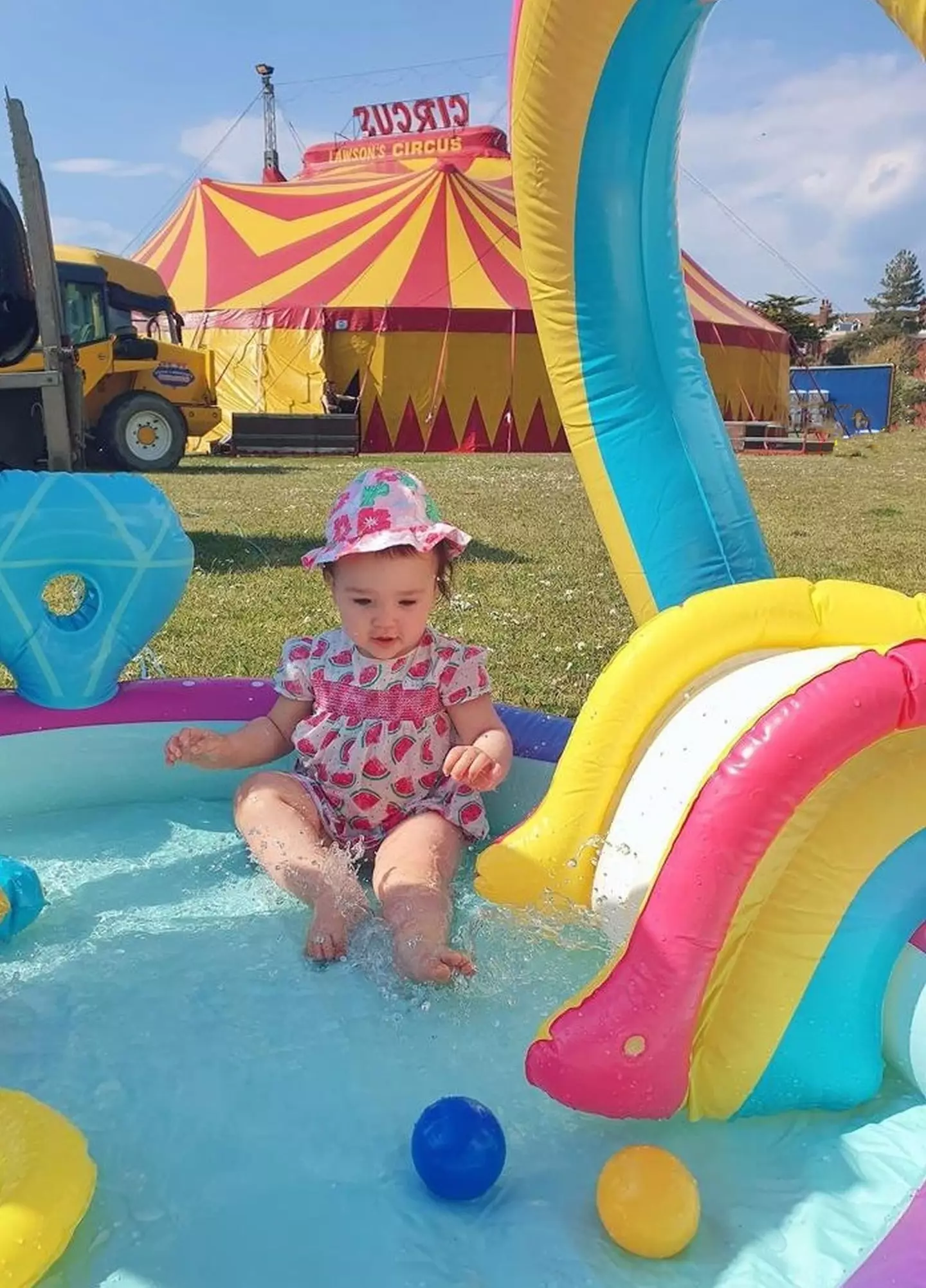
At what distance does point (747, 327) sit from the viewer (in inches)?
798

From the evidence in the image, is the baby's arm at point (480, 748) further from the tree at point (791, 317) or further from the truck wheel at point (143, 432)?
the tree at point (791, 317)

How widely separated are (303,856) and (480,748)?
0.42 meters

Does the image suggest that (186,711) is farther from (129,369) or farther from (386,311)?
(386,311)

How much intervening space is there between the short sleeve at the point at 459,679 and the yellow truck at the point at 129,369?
379 inches

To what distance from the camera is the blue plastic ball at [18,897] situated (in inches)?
85.8

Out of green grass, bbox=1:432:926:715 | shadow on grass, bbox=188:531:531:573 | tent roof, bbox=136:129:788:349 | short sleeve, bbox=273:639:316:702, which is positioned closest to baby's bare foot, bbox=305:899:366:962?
short sleeve, bbox=273:639:316:702

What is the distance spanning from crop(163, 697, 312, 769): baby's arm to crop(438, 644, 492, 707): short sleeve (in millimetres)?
333

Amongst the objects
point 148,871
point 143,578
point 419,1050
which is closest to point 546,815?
point 419,1050

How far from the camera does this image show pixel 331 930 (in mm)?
2160

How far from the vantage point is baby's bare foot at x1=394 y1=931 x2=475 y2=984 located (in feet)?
6.57

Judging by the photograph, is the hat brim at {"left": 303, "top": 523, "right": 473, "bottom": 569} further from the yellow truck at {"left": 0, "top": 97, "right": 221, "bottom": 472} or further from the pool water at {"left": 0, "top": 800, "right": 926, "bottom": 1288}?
the yellow truck at {"left": 0, "top": 97, "right": 221, "bottom": 472}

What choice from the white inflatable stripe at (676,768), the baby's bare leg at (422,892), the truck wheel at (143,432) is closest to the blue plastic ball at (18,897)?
the baby's bare leg at (422,892)

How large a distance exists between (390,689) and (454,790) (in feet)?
0.87

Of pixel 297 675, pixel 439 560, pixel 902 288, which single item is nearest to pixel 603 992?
pixel 439 560
